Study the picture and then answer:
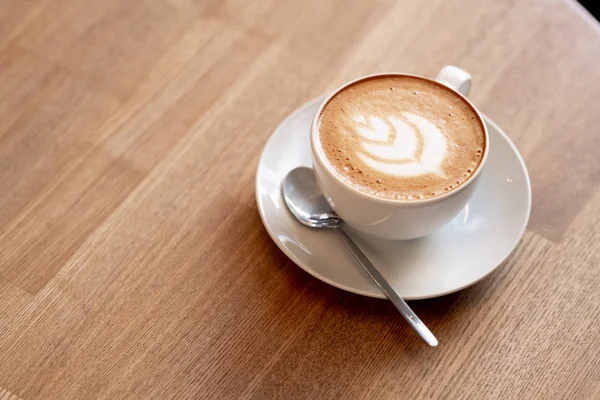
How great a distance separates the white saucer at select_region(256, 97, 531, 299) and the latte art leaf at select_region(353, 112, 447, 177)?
101 millimetres

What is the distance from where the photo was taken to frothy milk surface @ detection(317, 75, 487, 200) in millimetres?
756

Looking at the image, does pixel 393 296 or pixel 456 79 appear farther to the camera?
pixel 456 79

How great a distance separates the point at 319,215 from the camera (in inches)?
32.6

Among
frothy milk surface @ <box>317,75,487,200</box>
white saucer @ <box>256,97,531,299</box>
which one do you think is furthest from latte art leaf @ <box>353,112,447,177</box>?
white saucer @ <box>256,97,531,299</box>

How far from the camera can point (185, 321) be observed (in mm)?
761

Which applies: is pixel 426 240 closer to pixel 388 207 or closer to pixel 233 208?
pixel 388 207

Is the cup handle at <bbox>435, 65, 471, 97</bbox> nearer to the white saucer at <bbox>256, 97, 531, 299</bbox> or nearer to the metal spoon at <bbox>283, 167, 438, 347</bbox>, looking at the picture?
the white saucer at <bbox>256, 97, 531, 299</bbox>

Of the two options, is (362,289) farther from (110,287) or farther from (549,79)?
(549,79)

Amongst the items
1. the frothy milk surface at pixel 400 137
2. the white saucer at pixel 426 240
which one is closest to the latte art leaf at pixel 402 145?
the frothy milk surface at pixel 400 137

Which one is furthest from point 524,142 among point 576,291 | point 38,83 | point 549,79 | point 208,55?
point 38,83

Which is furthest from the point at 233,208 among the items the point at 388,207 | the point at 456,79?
the point at 456,79

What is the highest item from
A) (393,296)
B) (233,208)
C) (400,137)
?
(400,137)

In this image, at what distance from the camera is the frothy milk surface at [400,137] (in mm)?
756

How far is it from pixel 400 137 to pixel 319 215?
14 centimetres
